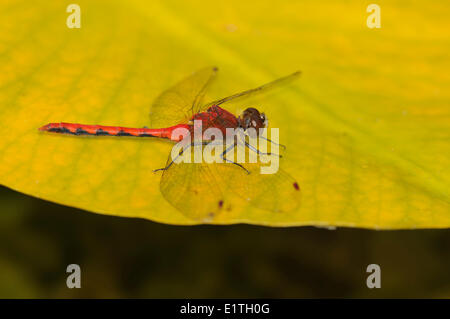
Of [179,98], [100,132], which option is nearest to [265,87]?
[179,98]

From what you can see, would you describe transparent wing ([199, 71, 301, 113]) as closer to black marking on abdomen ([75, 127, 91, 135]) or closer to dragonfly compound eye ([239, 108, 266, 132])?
dragonfly compound eye ([239, 108, 266, 132])

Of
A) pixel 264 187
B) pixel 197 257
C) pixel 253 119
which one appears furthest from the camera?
pixel 197 257

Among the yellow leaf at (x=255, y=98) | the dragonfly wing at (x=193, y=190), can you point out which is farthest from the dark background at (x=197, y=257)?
the yellow leaf at (x=255, y=98)

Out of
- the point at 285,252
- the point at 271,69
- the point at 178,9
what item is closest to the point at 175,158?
the point at 271,69

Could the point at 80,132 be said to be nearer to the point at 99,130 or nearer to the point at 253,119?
the point at 99,130

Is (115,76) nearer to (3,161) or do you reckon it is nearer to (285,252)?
(3,161)

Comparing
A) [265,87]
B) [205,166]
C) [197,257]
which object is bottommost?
[197,257]

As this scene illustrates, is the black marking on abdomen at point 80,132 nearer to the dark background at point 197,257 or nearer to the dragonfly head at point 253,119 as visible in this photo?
the dragonfly head at point 253,119
